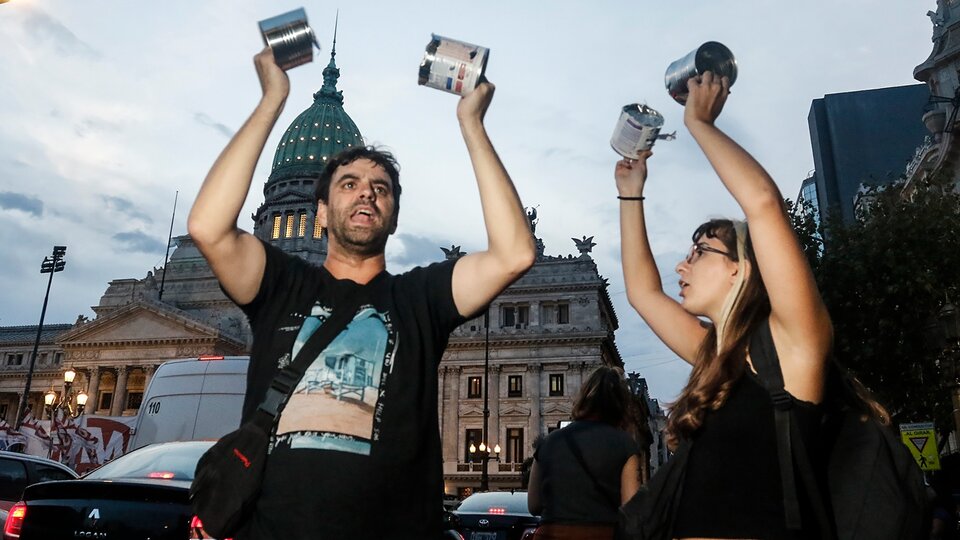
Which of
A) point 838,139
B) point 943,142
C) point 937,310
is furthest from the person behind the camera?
point 838,139

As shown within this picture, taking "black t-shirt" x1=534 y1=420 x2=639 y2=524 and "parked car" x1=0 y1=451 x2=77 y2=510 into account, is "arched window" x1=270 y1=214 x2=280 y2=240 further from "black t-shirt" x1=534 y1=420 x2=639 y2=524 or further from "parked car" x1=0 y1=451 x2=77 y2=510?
"black t-shirt" x1=534 y1=420 x2=639 y2=524

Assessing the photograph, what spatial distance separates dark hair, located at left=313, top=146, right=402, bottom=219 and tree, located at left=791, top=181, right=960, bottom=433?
21.2 metres

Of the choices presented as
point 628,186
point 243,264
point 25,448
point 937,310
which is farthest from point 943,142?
point 25,448

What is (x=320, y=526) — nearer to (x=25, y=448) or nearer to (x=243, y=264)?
(x=243, y=264)

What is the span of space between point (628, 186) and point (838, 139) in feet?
186

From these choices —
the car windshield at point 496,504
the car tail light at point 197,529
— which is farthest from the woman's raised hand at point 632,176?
the car windshield at point 496,504

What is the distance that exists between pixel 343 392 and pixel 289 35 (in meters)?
1.39

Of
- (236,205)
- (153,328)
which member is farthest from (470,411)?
(236,205)

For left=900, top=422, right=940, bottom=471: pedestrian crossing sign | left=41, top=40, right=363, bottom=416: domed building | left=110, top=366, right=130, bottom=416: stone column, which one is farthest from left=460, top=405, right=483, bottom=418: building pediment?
left=900, top=422, right=940, bottom=471: pedestrian crossing sign

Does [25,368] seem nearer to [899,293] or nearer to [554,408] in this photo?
[554,408]

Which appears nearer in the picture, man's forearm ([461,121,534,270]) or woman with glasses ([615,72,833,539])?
woman with glasses ([615,72,833,539])

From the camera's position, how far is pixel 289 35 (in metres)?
2.84

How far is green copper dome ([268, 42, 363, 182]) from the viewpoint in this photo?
311ft

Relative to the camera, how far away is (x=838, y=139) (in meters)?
53.4
